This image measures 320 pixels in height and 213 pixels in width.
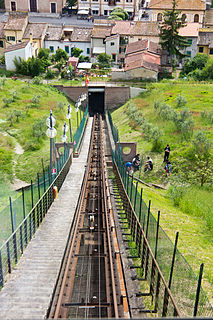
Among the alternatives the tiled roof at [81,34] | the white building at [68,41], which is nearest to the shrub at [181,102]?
the white building at [68,41]

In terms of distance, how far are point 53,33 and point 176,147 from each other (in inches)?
1737

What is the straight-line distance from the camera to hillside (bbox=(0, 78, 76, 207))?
25.5 metres

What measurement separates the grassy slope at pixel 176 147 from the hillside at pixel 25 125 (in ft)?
24.0

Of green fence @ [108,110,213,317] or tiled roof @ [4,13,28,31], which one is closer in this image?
green fence @ [108,110,213,317]

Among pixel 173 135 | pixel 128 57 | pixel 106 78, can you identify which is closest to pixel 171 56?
pixel 128 57

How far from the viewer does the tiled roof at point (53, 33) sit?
201 ft

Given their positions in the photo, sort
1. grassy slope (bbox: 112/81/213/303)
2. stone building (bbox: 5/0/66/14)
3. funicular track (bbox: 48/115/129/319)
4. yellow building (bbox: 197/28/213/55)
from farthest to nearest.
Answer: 1. stone building (bbox: 5/0/66/14)
2. yellow building (bbox: 197/28/213/55)
3. grassy slope (bbox: 112/81/213/303)
4. funicular track (bbox: 48/115/129/319)

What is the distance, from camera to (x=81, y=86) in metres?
47.5

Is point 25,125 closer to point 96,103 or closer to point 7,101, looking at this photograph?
point 7,101

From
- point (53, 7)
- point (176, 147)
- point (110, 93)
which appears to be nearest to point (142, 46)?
point (110, 93)

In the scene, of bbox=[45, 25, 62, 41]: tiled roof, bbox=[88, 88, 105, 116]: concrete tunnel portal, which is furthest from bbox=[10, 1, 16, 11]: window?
bbox=[88, 88, 105, 116]: concrete tunnel portal

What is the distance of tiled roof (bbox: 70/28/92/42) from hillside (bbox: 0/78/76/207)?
17867 millimetres

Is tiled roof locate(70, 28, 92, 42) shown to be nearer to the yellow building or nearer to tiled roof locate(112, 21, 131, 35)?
tiled roof locate(112, 21, 131, 35)

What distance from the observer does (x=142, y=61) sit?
4953 centimetres
